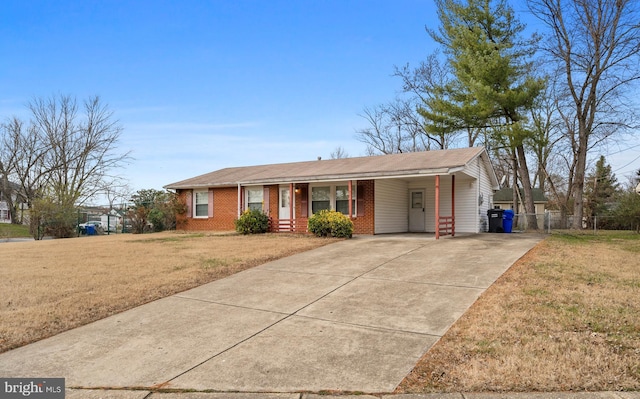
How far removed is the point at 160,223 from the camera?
2198 cm

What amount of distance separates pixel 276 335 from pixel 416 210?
A: 14.3 metres

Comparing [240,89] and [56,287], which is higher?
[240,89]

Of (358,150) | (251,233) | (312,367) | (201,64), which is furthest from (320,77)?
(358,150)

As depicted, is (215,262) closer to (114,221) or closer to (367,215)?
(367,215)

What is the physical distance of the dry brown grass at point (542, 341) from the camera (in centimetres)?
335

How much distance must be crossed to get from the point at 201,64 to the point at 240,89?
7.70ft

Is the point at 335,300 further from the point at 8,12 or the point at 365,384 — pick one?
the point at 8,12

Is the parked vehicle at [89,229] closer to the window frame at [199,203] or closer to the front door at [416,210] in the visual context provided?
the window frame at [199,203]

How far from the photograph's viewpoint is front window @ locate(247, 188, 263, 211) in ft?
62.0

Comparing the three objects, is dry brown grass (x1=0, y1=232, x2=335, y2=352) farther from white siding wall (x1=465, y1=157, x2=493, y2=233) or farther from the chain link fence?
the chain link fence

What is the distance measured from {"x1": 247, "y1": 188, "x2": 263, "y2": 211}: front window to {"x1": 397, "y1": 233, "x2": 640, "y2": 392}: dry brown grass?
1339 centimetres

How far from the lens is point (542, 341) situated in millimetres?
4176

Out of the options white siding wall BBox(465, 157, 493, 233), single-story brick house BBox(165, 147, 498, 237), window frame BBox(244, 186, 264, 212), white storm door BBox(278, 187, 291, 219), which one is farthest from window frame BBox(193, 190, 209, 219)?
white siding wall BBox(465, 157, 493, 233)

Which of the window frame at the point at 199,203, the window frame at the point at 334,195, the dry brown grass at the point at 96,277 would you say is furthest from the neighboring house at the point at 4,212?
the window frame at the point at 334,195
